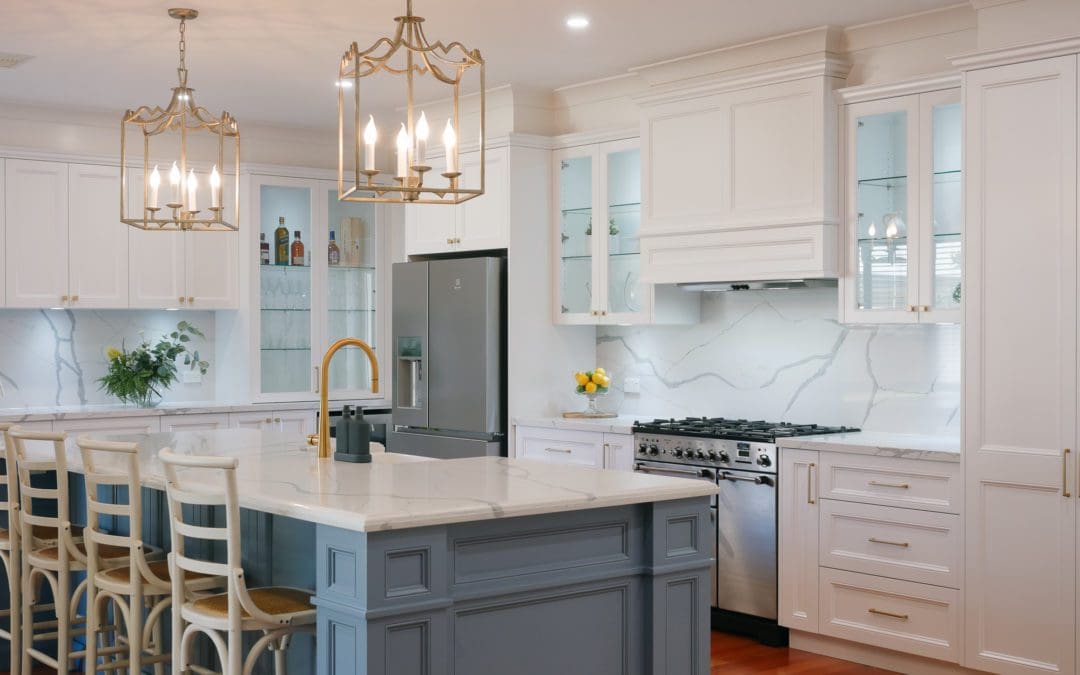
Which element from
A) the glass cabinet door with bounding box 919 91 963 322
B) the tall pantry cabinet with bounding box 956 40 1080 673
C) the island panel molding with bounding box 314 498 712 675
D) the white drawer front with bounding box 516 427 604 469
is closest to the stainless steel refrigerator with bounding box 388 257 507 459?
the white drawer front with bounding box 516 427 604 469

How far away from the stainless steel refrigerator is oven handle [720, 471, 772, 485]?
54.6 inches

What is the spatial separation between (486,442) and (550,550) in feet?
9.93

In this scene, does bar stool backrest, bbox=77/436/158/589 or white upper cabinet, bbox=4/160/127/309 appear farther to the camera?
white upper cabinet, bbox=4/160/127/309

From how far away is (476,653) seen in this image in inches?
116

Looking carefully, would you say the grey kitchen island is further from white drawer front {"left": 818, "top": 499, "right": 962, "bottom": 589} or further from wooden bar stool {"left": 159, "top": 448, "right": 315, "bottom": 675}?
white drawer front {"left": 818, "top": 499, "right": 962, "bottom": 589}

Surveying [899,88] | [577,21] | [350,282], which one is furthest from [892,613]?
[350,282]

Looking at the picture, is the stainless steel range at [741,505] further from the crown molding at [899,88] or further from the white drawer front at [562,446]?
the crown molding at [899,88]

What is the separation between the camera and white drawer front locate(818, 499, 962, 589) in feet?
14.6

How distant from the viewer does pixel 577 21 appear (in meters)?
4.83

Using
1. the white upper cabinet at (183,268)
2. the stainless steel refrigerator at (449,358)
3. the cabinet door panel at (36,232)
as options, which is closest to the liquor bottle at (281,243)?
the white upper cabinet at (183,268)

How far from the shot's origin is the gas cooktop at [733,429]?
5.01m

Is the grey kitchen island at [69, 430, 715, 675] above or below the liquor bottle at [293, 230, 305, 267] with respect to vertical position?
below

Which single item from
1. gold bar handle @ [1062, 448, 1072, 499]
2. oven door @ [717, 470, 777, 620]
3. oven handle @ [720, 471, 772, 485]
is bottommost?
oven door @ [717, 470, 777, 620]

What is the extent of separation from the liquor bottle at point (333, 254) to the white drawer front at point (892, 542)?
12.2 feet
